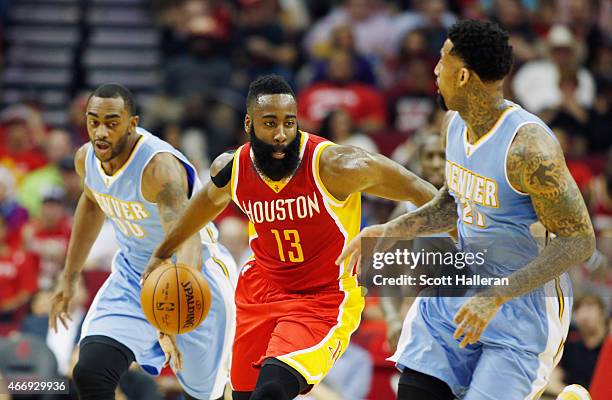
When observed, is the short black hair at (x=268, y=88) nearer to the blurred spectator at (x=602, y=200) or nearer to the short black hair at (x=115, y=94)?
the short black hair at (x=115, y=94)

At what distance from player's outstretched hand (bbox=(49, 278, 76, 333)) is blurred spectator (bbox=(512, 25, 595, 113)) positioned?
6247 millimetres

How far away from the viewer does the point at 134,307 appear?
233 inches

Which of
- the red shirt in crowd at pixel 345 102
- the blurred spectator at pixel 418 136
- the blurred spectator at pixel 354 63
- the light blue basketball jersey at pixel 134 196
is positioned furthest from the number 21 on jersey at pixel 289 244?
the blurred spectator at pixel 354 63

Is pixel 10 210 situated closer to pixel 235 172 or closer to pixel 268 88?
pixel 235 172

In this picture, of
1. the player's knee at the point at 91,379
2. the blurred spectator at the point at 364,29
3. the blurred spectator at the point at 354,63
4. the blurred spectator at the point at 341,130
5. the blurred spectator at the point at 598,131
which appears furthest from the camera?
the blurred spectator at the point at 364,29

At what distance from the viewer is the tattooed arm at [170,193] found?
557 cm

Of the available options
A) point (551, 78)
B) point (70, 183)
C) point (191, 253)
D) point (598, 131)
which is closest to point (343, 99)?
point (551, 78)

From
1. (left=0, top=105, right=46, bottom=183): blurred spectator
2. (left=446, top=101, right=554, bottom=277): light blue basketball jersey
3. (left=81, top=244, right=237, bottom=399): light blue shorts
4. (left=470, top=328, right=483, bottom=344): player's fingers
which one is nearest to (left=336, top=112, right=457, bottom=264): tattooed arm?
(left=446, top=101, right=554, bottom=277): light blue basketball jersey

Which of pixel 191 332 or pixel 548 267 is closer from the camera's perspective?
pixel 548 267

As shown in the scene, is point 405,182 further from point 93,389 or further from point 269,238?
point 93,389

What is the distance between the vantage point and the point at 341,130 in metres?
10.5

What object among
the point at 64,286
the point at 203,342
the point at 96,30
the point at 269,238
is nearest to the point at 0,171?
the point at 96,30

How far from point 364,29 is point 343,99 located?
59.6 inches

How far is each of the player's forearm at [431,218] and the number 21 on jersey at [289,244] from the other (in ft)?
1.87
